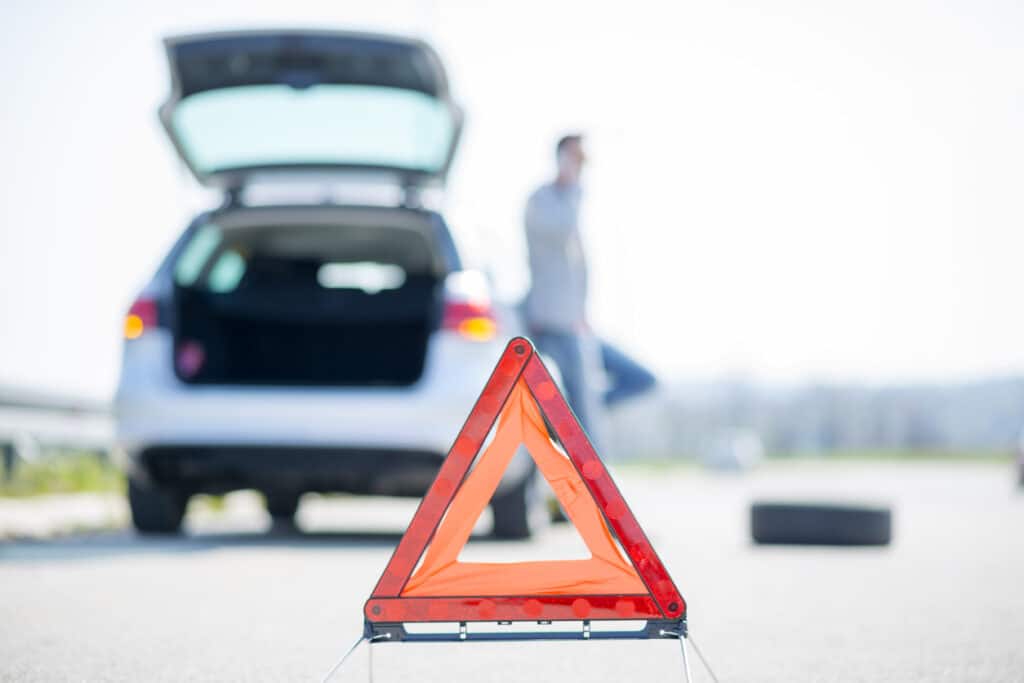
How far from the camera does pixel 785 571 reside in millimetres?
6477

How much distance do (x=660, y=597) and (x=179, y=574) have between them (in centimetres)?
328

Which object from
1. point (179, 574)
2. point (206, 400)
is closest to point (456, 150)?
point (206, 400)

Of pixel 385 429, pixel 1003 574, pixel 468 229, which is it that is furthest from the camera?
pixel 468 229

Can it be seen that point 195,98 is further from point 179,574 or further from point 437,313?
point 179,574

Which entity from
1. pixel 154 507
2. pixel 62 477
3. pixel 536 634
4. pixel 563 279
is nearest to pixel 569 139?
pixel 563 279

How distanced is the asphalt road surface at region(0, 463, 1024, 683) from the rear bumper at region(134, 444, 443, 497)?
1.20 ft

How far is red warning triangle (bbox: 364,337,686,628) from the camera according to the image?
3045 mm

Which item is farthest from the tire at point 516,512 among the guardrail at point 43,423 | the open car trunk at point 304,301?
the guardrail at point 43,423

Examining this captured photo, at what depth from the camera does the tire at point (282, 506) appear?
31.7 feet

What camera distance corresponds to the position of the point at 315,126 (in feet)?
23.0

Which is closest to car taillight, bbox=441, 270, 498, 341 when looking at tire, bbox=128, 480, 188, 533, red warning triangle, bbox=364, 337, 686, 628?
tire, bbox=128, 480, 188, 533

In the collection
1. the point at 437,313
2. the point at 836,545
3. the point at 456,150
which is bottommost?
the point at 836,545

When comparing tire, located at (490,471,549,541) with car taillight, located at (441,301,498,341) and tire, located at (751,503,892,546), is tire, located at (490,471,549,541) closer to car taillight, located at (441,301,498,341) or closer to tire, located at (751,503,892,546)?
car taillight, located at (441,301,498,341)

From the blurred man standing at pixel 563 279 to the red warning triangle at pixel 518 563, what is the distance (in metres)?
4.31
